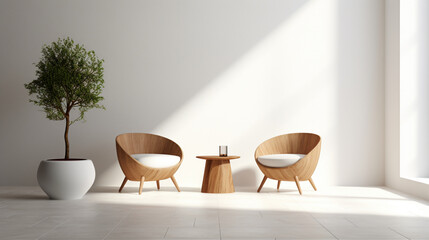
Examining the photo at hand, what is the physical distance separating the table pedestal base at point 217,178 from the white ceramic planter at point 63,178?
1360 mm

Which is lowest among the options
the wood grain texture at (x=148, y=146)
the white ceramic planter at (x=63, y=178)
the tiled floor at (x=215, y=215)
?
the tiled floor at (x=215, y=215)

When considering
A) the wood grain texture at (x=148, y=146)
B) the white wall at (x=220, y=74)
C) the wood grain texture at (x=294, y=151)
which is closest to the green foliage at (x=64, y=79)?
the wood grain texture at (x=148, y=146)

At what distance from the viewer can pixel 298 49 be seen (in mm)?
6020

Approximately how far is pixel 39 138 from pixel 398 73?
14.9ft

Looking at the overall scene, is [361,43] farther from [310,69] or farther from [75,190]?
[75,190]

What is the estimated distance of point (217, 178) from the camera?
17.1ft

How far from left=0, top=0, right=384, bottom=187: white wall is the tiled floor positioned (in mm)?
886

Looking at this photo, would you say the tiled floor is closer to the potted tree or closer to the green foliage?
the potted tree

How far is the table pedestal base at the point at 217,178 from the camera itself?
5207 millimetres

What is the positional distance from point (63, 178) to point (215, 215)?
5.63ft

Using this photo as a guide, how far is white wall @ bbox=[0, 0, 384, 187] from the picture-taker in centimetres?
596

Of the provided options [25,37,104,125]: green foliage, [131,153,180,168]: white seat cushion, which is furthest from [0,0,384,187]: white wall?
[25,37,104,125]: green foliage

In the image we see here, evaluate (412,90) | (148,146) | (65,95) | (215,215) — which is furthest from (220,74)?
(215,215)

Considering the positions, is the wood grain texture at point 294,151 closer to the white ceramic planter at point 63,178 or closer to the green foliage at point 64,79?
the white ceramic planter at point 63,178
